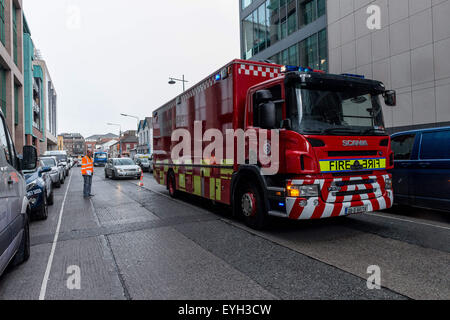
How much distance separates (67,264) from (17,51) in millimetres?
28736

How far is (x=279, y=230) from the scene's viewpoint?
19.1 feet

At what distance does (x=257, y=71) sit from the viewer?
646cm

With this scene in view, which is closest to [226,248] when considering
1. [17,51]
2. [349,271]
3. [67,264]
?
[349,271]

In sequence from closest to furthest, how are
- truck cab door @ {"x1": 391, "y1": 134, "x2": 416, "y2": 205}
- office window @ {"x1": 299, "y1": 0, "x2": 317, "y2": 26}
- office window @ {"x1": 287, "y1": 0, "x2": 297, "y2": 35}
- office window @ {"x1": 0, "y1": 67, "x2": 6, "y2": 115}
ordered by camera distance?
truck cab door @ {"x1": 391, "y1": 134, "x2": 416, "y2": 205}
office window @ {"x1": 299, "y1": 0, "x2": 317, "y2": 26}
office window @ {"x1": 287, "y1": 0, "x2": 297, "y2": 35}
office window @ {"x1": 0, "y1": 67, "x2": 6, "y2": 115}

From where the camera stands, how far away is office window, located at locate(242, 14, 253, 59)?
2581 cm

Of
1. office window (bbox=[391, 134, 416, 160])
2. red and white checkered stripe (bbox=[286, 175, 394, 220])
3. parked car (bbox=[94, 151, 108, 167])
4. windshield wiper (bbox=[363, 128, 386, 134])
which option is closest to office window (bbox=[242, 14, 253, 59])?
office window (bbox=[391, 134, 416, 160])

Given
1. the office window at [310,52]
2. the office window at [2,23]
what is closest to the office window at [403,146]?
the office window at [310,52]

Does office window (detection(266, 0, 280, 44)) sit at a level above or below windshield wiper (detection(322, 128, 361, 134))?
above

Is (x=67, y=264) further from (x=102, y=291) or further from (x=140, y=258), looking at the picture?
(x=102, y=291)

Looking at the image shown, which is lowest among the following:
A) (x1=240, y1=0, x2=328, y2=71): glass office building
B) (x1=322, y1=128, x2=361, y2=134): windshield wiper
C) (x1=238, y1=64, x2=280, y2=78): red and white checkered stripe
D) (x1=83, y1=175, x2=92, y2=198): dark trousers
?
(x1=83, y1=175, x2=92, y2=198): dark trousers

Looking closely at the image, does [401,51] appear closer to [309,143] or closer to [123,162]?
[309,143]

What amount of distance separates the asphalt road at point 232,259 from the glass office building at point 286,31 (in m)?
15.3

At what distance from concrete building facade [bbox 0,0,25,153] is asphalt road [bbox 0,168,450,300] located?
19786mm

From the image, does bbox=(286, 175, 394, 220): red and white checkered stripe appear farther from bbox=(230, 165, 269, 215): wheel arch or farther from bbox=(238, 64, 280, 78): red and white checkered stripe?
bbox=(238, 64, 280, 78): red and white checkered stripe
